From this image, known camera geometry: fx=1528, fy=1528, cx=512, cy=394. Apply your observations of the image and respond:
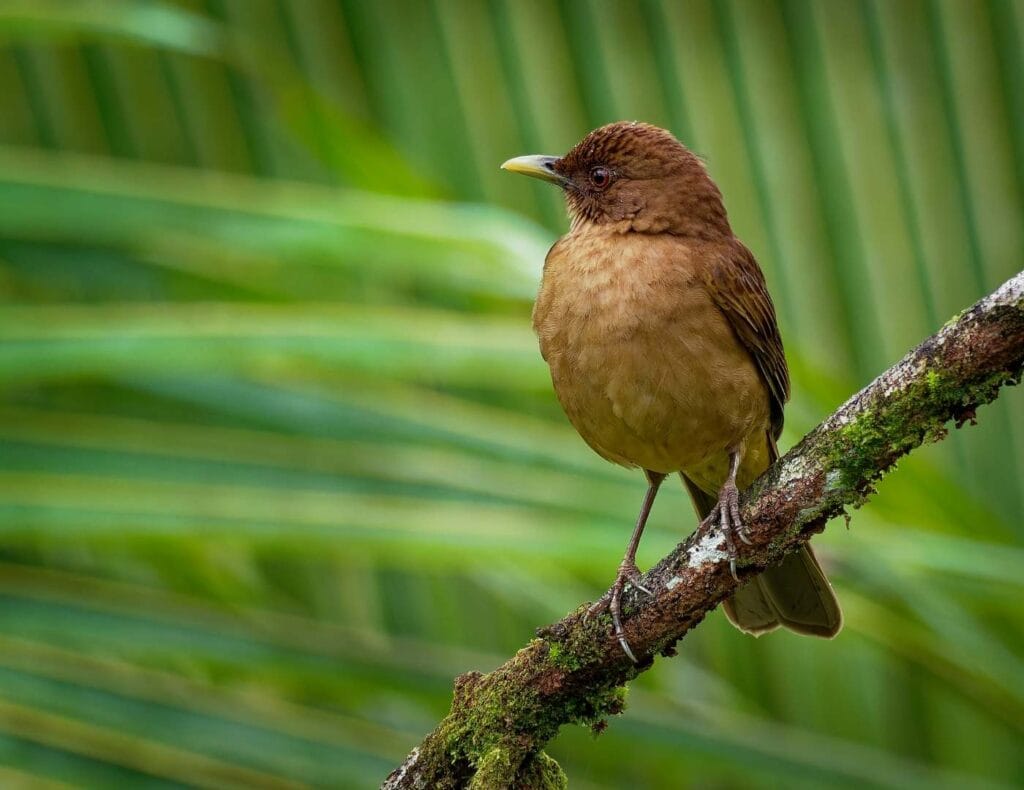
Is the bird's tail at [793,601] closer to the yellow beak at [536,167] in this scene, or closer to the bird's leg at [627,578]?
the bird's leg at [627,578]

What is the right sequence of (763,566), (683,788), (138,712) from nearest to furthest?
(763,566) < (138,712) < (683,788)

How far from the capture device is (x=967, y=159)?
5559 millimetres

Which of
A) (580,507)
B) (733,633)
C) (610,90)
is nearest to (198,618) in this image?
(580,507)

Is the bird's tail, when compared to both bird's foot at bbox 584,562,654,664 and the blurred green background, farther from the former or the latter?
bird's foot at bbox 584,562,654,664

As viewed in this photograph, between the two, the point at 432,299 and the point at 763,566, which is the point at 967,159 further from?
the point at 763,566

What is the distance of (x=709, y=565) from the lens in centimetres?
290

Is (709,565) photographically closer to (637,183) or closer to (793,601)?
(793,601)

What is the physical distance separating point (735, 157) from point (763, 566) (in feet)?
9.89

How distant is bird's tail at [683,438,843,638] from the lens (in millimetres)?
3867

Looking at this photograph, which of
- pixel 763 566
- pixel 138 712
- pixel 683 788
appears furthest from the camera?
pixel 683 788

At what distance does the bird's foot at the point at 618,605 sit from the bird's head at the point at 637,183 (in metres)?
1.05

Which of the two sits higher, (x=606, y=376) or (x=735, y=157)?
(x=735, y=157)

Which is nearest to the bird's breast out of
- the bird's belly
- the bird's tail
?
the bird's belly

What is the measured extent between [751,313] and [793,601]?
742 millimetres
